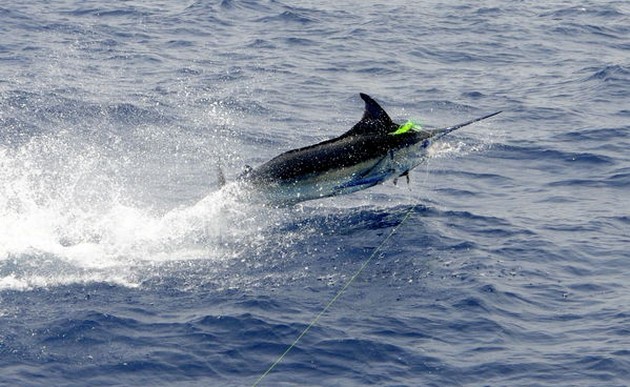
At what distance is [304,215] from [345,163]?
1.71 m

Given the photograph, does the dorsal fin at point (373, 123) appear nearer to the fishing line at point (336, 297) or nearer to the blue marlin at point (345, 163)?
the blue marlin at point (345, 163)

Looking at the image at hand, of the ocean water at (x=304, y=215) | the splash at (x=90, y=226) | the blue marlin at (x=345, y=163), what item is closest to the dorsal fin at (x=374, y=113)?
the blue marlin at (x=345, y=163)

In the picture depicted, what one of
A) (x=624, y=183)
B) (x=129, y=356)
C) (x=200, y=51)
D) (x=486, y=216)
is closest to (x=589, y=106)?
(x=624, y=183)

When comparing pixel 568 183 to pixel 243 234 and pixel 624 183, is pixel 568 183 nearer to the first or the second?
pixel 624 183

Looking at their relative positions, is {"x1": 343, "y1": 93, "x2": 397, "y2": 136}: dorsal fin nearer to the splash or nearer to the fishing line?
the fishing line

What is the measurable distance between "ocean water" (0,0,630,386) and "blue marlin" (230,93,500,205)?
0.69m

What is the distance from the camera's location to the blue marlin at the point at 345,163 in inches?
613

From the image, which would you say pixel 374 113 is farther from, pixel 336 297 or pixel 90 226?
pixel 90 226

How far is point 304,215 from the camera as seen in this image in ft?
55.9

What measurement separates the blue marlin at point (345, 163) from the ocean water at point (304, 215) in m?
0.69

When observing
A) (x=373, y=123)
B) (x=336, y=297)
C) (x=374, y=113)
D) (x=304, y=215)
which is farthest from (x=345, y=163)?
(x=336, y=297)

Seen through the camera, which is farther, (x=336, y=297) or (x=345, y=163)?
(x=345, y=163)

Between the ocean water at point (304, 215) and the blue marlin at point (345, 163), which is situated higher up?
the blue marlin at point (345, 163)

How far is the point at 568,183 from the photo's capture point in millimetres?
18828
